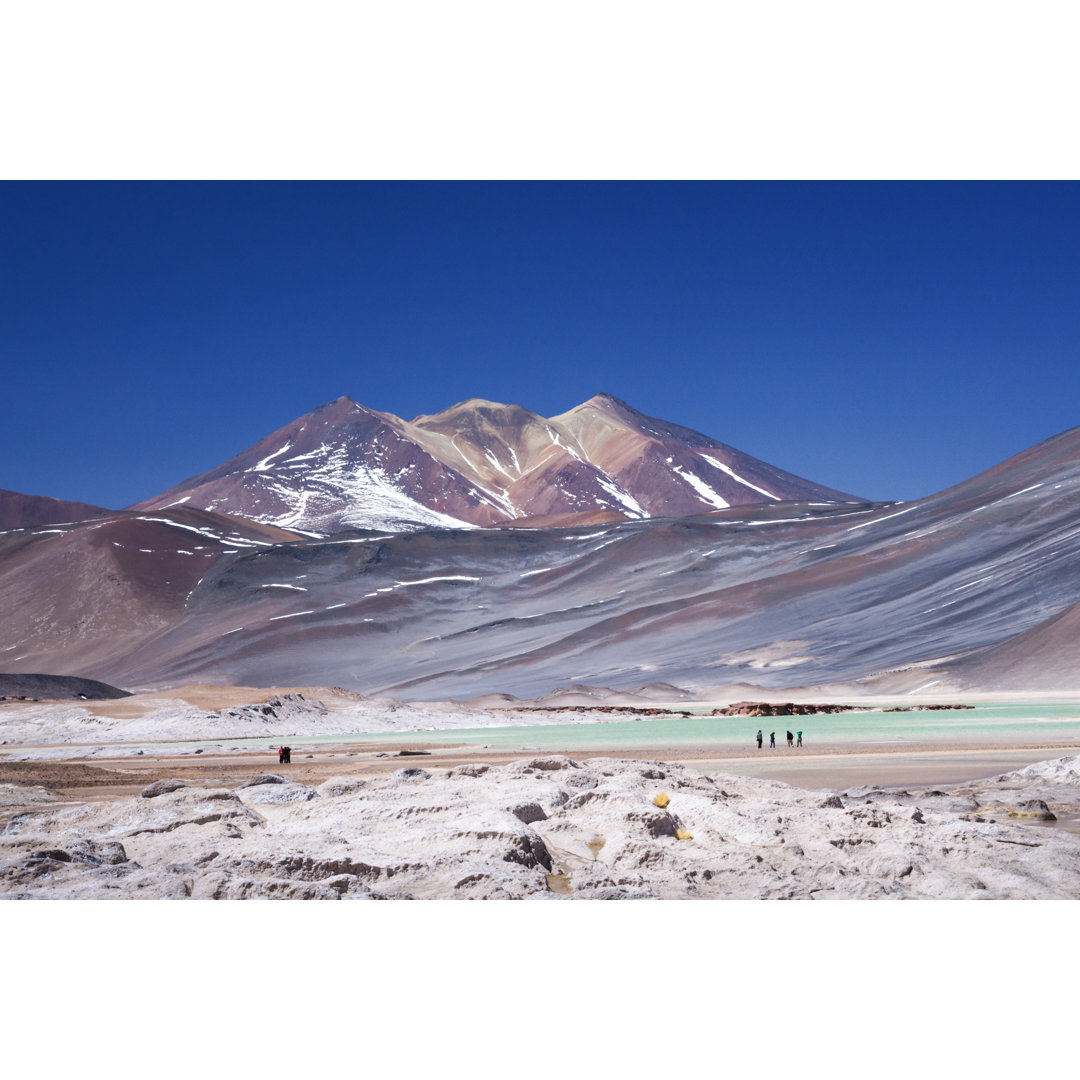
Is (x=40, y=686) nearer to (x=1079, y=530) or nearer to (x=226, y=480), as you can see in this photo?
(x=1079, y=530)

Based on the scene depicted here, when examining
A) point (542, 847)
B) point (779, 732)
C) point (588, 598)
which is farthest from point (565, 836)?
point (588, 598)

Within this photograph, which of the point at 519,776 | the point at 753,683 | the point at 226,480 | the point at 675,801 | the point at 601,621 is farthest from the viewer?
the point at 226,480

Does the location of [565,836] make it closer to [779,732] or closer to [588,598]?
[779,732]

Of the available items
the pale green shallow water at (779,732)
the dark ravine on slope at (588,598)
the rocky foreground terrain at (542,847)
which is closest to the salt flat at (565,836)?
the rocky foreground terrain at (542,847)

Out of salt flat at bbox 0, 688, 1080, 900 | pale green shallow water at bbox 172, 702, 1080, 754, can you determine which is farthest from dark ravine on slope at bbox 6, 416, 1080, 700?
salt flat at bbox 0, 688, 1080, 900

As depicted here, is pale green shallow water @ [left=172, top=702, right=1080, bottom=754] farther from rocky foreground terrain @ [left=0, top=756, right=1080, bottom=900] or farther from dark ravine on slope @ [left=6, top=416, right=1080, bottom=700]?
rocky foreground terrain @ [left=0, top=756, right=1080, bottom=900]
